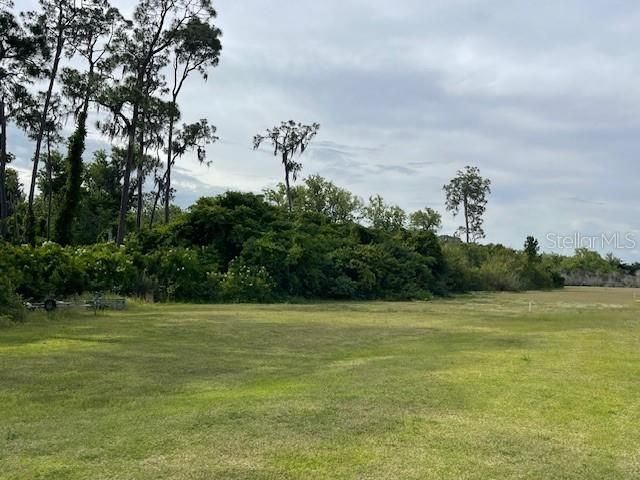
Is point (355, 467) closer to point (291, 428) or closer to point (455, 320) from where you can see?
point (291, 428)

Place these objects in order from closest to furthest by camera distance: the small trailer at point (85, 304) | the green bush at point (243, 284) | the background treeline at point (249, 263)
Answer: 1. the small trailer at point (85, 304)
2. the background treeline at point (249, 263)
3. the green bush at point (243, 284)

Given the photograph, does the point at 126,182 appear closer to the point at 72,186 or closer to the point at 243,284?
the point at 72,186

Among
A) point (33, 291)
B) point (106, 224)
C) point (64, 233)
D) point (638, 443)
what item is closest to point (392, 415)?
point (638, 443)

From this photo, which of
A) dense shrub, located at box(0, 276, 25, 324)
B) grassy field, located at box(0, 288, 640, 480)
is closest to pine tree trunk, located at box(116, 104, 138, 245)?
dense shrub, located at box(0, 276, 25, 324)

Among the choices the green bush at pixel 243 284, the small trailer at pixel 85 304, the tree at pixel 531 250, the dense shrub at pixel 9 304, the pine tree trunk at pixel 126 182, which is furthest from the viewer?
the tree at pixel 531 250

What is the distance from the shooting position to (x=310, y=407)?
18.8ft

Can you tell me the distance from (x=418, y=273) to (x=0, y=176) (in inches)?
808

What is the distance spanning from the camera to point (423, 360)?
895 centimetres

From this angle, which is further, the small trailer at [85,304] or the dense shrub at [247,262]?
the dense shrub at [247,262]

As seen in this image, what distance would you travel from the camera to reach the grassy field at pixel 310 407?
4.20 metres

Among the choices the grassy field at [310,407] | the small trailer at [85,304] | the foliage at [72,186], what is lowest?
the grassy field at [310,407]

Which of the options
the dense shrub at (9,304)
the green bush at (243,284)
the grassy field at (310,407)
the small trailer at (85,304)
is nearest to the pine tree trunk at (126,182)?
the green bush at (243,284)

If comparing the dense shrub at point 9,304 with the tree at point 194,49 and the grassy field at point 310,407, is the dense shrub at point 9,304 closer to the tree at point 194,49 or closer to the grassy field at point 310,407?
the grassy field at point 310,407

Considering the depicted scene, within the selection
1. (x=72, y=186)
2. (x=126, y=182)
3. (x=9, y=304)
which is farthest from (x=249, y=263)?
(x=9, y=304)
